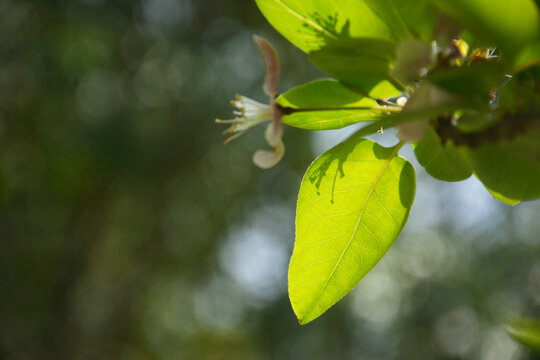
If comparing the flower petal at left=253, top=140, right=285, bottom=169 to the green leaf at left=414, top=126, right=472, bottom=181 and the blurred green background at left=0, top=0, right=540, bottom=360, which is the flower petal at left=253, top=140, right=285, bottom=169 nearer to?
the green leaf at left=414, top=126, right=472, bottom=181

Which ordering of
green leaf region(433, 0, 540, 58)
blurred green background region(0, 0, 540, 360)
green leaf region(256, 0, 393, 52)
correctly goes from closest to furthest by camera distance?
green leaf region(433, 0, 540, 58)
green leaf region(256, 0, 393, 52)
blurred green background region(0, 0, 540, 360)

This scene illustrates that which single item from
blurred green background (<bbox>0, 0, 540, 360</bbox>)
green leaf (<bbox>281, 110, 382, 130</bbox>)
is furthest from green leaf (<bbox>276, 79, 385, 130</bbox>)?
blurred green background (<bbox>0, 0, 540, 360</bbox>)

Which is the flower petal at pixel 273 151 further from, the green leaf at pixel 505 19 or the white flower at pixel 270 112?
the green leaf at pixel 505 19

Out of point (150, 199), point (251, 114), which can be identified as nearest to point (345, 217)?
point (251, 114)

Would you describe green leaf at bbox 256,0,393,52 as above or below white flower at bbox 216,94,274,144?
above

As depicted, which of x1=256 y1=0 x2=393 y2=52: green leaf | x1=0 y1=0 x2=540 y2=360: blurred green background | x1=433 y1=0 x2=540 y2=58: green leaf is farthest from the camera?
x1=0 y1=0 x2=540 y2=360: blurred green background

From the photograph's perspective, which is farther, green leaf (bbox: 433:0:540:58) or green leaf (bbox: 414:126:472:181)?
green leaf (bbox: 414:126:472:181)

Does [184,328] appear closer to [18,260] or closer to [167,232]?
[167,232]
